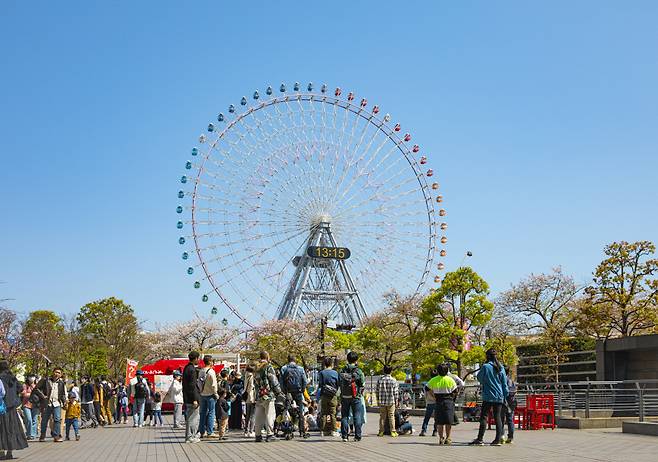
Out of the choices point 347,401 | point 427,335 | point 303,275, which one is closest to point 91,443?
point 347,401

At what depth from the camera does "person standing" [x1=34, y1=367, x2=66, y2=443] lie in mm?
21109

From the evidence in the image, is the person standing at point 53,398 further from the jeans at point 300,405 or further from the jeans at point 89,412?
the jeans at point 300,405

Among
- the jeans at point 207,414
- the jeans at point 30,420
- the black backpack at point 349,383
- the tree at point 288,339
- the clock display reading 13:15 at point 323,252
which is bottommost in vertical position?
the jeans at point 30,420

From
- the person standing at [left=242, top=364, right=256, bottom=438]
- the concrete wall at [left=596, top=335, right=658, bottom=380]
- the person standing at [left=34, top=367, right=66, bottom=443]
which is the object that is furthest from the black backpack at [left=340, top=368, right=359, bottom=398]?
the concrete wall at [left=596, top=335, right=658, bottom=380]

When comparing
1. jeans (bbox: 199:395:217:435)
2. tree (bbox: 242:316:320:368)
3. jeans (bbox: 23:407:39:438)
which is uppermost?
tree (bbox: 242:316:320:368)

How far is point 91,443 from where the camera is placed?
769 inches

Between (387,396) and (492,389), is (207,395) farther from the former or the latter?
(492,389)

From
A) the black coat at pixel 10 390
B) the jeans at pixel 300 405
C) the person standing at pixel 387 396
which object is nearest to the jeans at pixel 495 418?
the person standing at pixel 387 396

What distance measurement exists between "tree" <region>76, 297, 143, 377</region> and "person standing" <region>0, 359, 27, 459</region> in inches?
2476

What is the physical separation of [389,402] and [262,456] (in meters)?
5.57

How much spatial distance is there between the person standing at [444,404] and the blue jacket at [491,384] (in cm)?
75

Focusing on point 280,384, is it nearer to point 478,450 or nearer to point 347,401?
point 347,401

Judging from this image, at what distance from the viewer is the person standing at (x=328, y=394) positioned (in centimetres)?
1786

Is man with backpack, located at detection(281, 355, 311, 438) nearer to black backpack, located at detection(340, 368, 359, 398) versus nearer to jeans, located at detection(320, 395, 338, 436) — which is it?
jeans, located at detection(320, 395, 338, 436)
